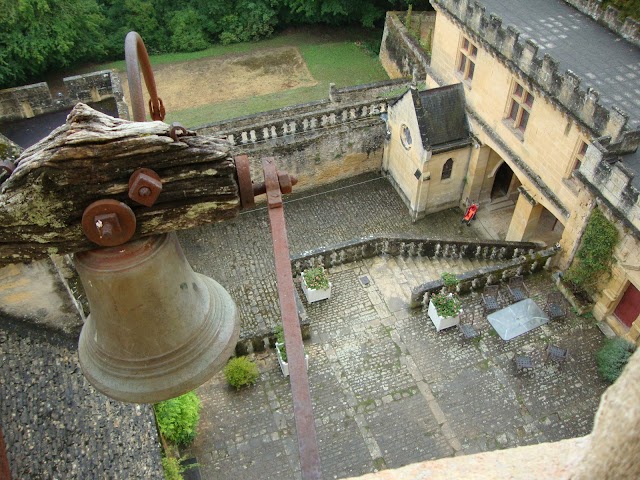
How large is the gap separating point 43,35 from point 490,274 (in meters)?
23.2

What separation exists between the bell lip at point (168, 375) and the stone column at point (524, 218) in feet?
50.0

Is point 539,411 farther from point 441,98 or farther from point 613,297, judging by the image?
point 441,98

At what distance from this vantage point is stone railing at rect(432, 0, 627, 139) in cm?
1434

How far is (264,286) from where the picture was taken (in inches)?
729

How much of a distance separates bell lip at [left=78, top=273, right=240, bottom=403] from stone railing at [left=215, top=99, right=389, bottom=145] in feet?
54.3

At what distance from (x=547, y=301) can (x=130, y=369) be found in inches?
553

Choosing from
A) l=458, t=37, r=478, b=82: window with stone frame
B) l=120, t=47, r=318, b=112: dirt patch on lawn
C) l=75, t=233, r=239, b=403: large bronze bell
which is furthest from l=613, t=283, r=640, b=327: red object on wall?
l=120, t=47, r=318, b=112: dirt patch on lawn

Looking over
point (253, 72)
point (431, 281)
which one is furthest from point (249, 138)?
point (253, 72)

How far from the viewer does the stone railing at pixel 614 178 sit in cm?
1338

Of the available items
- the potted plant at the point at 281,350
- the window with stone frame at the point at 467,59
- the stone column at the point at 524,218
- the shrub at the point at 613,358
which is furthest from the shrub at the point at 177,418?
the window with stone frame at the point at 467,59

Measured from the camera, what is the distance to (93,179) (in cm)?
337

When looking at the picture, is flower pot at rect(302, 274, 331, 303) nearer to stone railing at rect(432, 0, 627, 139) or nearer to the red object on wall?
the red object on wall

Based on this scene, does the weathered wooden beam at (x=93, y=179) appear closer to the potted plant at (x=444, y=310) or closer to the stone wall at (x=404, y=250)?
the potted plant at (x=444, y=310)

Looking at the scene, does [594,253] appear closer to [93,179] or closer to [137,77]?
[137,77]
